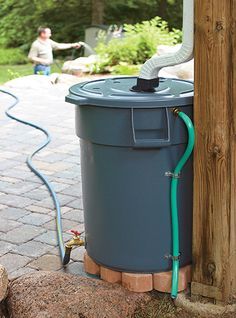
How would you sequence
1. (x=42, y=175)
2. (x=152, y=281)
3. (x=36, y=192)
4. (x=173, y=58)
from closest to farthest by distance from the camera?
1. (x=173, y=58)
2. (x=152, y=281)
3. (x=36, y=192)
4. (x=42, y=175)

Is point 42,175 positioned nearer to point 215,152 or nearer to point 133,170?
point 133,170

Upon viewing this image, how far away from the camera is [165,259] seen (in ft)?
9.79

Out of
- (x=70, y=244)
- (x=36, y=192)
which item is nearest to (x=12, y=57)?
(x=36, y=192)

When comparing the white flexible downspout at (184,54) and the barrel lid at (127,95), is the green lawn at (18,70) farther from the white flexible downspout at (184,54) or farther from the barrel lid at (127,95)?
the white flexible downspout at (184,54)

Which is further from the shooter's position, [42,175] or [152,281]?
[42,175]

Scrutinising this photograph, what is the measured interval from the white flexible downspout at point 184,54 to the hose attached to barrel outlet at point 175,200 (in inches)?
10.3

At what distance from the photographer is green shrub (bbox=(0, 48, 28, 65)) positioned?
18.6 meters

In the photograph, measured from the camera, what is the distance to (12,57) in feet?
62.5

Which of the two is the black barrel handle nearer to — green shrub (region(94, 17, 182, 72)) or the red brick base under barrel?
the red brick base under barrel

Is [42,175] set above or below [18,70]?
above

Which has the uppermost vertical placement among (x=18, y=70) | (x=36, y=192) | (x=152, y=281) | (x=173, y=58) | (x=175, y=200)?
(x=173, y=58)

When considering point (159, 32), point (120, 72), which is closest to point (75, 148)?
point (120, 72)

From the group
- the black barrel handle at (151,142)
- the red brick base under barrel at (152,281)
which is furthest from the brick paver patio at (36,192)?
the black barrel handle at (151,142)

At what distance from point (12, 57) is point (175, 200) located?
1696 centimetres
